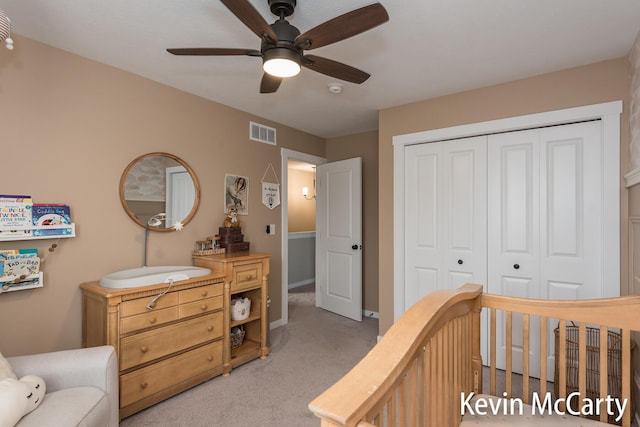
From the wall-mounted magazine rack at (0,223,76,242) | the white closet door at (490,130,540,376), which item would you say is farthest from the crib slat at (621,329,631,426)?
the wall-mounted magazine rack at (0,223,76,242)

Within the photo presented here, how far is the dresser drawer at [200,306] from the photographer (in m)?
2.38

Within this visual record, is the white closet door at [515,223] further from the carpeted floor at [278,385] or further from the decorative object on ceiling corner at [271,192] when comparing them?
the decorative object on ceiling corner at [271,192]

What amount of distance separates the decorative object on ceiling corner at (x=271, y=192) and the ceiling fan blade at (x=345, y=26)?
7.33ft

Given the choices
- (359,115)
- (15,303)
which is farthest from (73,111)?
(359,115)

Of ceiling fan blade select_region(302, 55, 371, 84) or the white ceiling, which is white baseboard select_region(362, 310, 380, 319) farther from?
ceiling fan blade select_region(302, 55, 371, 84)

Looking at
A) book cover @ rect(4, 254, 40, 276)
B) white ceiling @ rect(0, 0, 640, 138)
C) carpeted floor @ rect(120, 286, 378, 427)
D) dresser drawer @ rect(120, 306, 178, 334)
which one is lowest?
carpeted floor @ rect(120, 286, 378, 427)

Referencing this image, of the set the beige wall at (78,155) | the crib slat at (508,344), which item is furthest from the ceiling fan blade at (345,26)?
the beige wall at (78,155)

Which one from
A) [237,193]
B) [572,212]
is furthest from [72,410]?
[572,212]

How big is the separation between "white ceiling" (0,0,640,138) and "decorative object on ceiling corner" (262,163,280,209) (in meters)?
1.09

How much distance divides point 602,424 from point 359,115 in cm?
308

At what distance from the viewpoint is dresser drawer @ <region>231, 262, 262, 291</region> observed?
2770 millimetres

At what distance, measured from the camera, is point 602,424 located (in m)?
1.33

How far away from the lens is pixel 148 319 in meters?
2.17

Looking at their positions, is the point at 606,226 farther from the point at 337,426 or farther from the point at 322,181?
the point at 322,181
